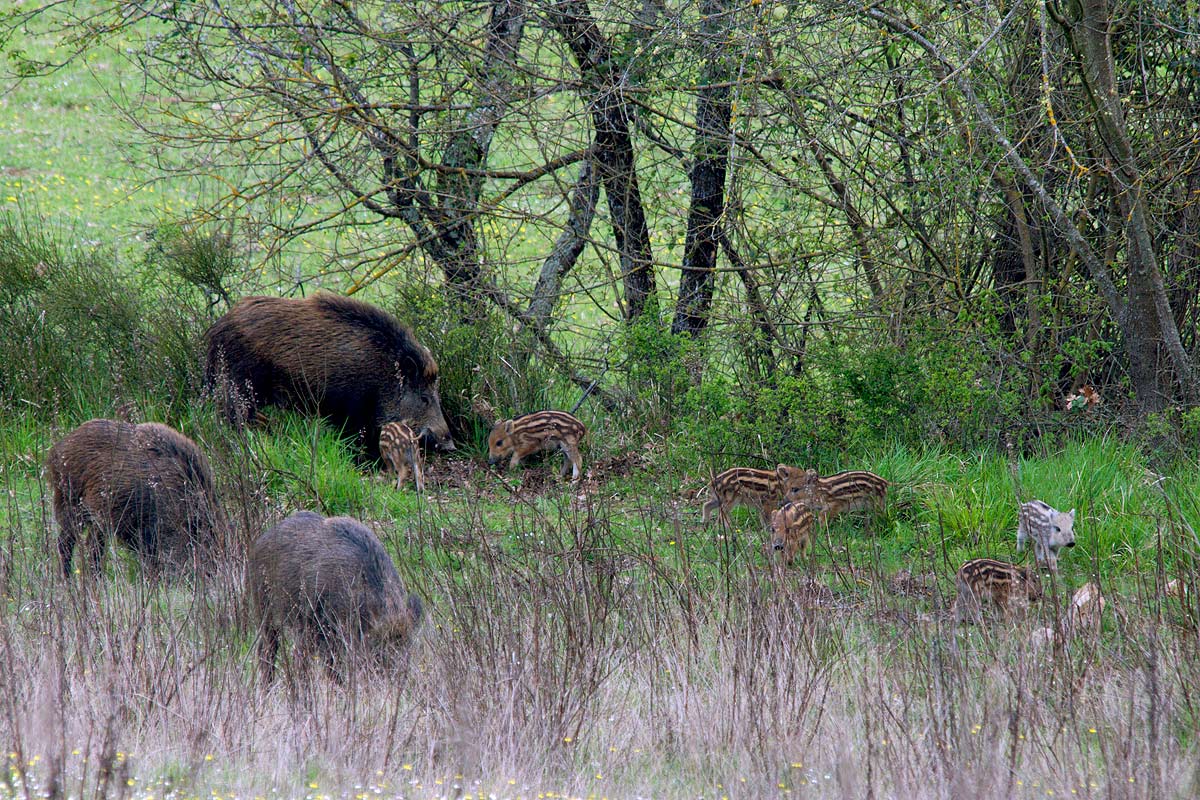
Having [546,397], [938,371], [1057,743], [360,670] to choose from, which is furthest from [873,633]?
[546,397]

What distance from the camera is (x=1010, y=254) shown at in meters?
10.2

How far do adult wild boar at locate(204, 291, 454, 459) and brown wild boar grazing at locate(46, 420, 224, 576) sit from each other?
2.59m

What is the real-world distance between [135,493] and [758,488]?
390 centimetres

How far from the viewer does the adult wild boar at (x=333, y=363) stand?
397 inches

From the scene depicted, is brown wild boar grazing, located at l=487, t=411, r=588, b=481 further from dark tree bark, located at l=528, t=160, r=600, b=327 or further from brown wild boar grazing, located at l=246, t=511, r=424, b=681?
brown wild boar grazing, located at l=246, t=511, r=424, b=681

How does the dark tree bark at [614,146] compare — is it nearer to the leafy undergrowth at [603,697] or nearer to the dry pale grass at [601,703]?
the leafy undergrowth at [603,697]

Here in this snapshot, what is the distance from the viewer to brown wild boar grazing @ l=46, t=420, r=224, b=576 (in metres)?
7.07

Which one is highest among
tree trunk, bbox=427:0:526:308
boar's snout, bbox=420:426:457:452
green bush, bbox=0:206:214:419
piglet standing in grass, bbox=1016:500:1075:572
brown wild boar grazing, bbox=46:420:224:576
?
tree trunk, bbox=427:0:526:308

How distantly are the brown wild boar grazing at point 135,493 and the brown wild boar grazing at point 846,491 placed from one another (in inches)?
145

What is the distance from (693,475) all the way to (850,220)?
2316mm

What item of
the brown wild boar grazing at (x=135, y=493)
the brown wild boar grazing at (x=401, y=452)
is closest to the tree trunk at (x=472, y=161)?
the brown wild boar grazing at (x=401, y=452)

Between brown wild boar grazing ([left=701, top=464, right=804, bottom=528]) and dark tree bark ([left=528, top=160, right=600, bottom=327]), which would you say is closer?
brown wild boar grazing ([left=701, top=464, right=804, bottom=528])

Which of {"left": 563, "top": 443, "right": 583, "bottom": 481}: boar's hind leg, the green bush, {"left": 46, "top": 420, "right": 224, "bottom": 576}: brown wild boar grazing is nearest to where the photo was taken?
{"left": 46, "top": 420, "right": 224, "bottom": 576}: brown wild boar grazing

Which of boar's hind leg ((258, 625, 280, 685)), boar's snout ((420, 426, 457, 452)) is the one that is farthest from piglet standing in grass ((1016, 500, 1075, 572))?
boar's snout ((420, 426, 457, 452))
